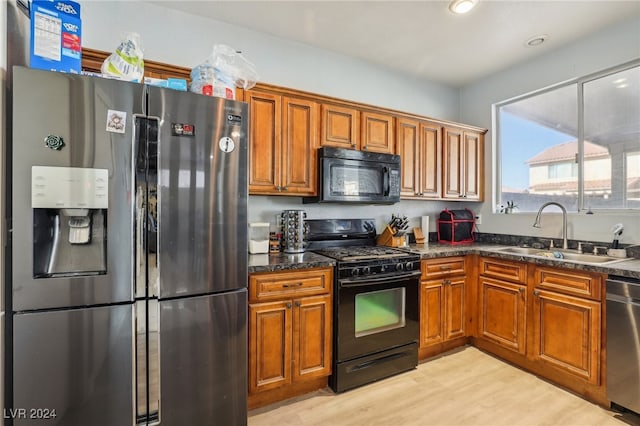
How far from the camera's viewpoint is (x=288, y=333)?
201 cm

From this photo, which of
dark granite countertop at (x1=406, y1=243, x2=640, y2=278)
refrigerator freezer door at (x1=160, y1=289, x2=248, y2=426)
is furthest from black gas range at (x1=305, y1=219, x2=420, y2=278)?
refrigerator freezer door at (x1=160, y1=289, x2=248, y2=426)

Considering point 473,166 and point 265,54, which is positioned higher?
point 265,54

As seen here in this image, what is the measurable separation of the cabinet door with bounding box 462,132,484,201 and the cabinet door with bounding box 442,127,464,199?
3.1 inches

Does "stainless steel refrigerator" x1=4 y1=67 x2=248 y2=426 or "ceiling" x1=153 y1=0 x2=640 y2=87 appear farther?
"ceiling" x1=153 y1=0 x2=640 y2=87

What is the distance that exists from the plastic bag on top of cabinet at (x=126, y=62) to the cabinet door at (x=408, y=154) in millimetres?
2107

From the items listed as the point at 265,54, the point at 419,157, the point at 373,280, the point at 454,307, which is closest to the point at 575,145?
the point at 419,157

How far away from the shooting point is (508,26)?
96.2 inches

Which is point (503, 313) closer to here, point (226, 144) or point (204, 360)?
point (204, 360)

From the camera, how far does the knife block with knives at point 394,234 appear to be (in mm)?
2941

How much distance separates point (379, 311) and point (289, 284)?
31.0 inches

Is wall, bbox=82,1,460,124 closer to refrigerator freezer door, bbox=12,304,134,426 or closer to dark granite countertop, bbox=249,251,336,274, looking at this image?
dark granite countertop, bbox=249,251,336,274

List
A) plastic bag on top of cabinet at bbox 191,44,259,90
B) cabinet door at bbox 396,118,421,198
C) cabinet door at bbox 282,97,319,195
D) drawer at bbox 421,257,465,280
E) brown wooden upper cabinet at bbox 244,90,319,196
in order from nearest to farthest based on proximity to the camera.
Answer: plastic bag on top of cabinet at bbox 191,44,259,90, brown wooden upper cabinet at bbox 244,90,319,196, cabinet door at bbox 282,97,319,195, drawer at bbox 421,257,465,280, cabinet door at bbox 396,118,421,198

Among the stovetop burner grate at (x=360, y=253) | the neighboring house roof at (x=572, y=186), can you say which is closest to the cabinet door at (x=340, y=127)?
the stovetop burner grate at (x=360, y=253)

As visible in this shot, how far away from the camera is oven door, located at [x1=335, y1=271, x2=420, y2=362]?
2.16 meters
